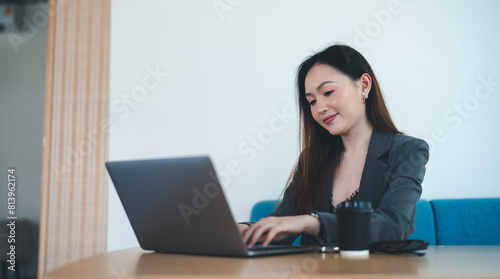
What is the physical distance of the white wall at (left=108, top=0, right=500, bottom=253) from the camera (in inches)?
90.5

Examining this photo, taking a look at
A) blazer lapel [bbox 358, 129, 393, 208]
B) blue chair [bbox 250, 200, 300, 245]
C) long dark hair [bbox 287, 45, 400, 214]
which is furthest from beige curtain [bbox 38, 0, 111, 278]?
blazer lapel [bbox 358, 129, 393, 208]

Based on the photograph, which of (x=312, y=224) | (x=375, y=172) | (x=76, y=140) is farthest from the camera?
(x=76, y=140)

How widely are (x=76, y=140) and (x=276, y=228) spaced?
1920 millimetres

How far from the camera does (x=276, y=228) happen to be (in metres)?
0.98

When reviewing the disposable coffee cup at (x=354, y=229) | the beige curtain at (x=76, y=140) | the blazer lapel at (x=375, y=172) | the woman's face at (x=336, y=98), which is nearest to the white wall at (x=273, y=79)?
the beige curtain at (x=76, y=140)

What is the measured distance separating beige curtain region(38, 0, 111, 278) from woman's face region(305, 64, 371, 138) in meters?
1.34

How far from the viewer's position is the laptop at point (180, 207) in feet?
2.82

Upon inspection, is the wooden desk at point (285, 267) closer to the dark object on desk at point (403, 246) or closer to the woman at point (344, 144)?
the dark object on desk at point (403, 246)

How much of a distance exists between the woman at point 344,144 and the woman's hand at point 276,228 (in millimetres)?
380

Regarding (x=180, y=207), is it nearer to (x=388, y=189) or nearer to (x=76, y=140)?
(x=388, y=189)

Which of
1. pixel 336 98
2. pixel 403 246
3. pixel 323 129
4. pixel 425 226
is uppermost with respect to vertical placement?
pixel 336 98

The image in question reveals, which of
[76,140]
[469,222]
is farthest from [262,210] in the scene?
[76,140]

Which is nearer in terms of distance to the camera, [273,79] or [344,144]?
[344,144]

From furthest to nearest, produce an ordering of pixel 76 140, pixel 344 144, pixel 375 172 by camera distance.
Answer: pixel 76 140 → pixel 344 144 → pixel 375 172
